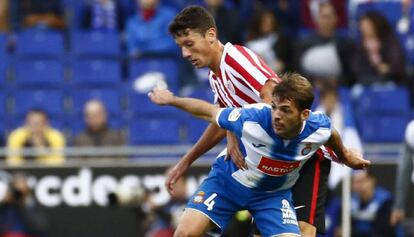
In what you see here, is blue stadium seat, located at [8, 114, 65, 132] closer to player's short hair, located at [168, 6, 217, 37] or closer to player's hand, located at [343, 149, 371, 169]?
player's short hair, located at [168, 6, 217, 37]

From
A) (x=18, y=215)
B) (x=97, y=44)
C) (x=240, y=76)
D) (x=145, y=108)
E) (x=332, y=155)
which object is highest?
(x=240, y=76)

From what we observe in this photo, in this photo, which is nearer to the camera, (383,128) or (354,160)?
(354,160)

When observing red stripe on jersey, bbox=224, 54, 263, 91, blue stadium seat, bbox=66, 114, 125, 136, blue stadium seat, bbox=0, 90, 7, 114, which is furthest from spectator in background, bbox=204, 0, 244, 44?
red stripe on jersey, bbox=224, 54, 263, 91

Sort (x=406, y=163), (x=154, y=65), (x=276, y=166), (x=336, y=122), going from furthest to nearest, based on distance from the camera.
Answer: (x=154, y=65), (x=336, y=122), (x=406, y=163), (x=276, y=166)

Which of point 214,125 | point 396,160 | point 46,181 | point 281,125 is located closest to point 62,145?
point 46,181

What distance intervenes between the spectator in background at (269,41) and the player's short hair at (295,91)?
6.15m

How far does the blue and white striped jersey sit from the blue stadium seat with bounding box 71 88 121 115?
20.4ft

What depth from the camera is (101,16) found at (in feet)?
47.6

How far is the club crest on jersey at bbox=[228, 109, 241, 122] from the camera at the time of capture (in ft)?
24.7

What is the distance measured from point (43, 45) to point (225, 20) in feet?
6.89

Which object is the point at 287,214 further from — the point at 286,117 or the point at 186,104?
the point at 186,104

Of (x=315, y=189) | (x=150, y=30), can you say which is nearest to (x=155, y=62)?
(x=150, y=30)

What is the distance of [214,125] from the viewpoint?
8.25 metres

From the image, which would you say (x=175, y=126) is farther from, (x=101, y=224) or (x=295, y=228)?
(x=295, y=228)
